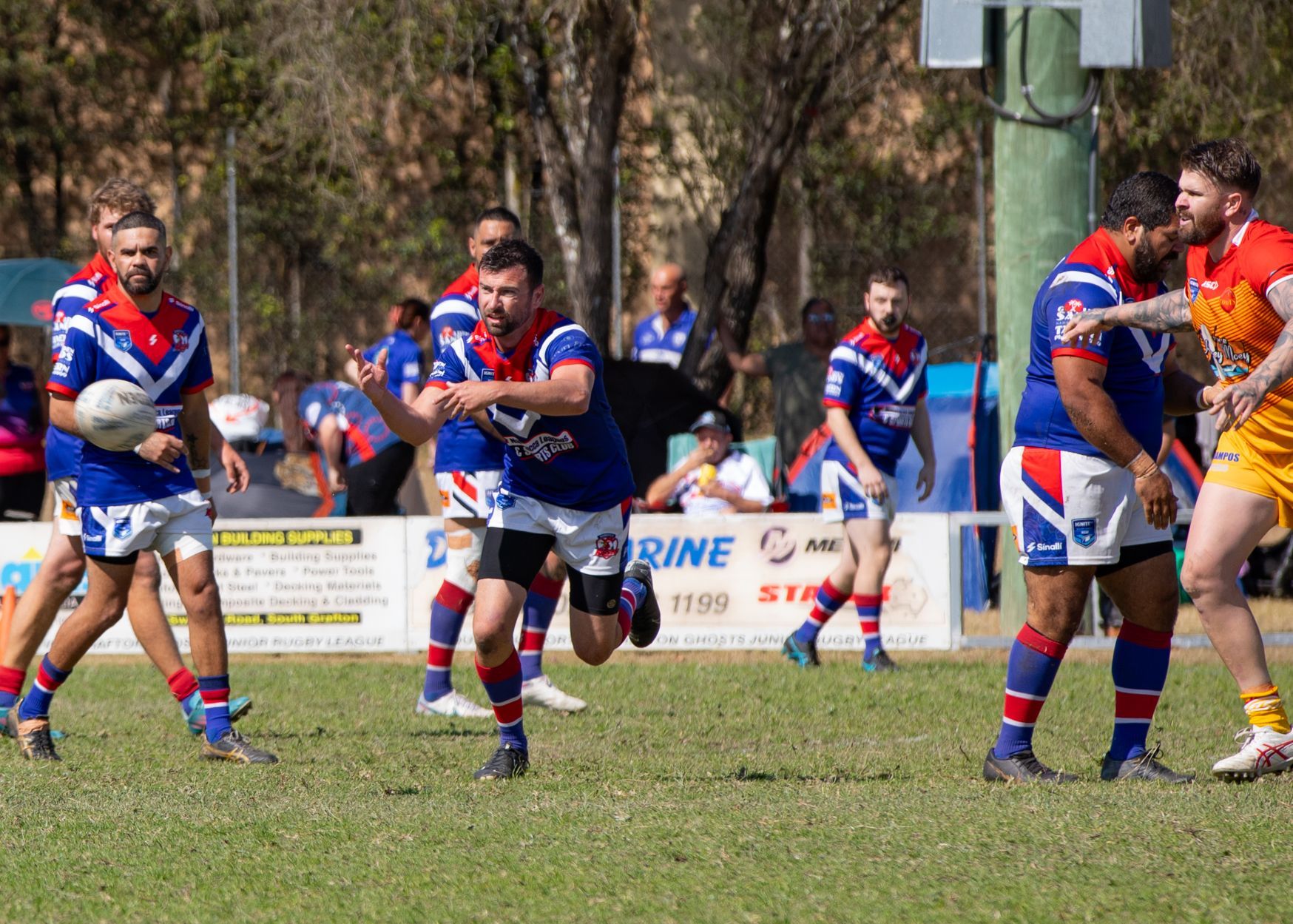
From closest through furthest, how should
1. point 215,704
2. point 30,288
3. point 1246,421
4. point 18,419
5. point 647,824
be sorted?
point 647,824, point 1246,421, point 215,704, point 18,419, point 30,288

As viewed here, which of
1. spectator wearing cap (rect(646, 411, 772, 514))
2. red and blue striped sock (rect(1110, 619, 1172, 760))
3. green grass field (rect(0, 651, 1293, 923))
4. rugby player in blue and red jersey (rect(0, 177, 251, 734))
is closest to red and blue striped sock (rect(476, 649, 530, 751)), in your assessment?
green grass field (rect(0, 651, 1293, 923))

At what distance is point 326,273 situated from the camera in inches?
725

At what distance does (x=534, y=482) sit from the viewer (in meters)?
5.93

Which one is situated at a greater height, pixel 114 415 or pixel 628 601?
pixel 114 415

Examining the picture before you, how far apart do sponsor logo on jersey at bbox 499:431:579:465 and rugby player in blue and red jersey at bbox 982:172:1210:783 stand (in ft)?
5.15

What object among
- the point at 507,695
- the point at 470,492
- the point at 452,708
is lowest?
the point at 452,708

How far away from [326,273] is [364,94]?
4.77 meters

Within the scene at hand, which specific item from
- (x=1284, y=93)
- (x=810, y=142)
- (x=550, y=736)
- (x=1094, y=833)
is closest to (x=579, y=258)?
(x=810, y=142)

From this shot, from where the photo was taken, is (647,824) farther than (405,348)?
No

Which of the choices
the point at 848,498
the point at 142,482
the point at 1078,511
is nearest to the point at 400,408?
the point at 142,482

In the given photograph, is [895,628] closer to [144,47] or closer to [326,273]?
[326,273]

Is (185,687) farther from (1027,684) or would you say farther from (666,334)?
(666,334)

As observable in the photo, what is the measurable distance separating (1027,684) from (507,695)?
1873 millimetres

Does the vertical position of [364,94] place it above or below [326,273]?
above
